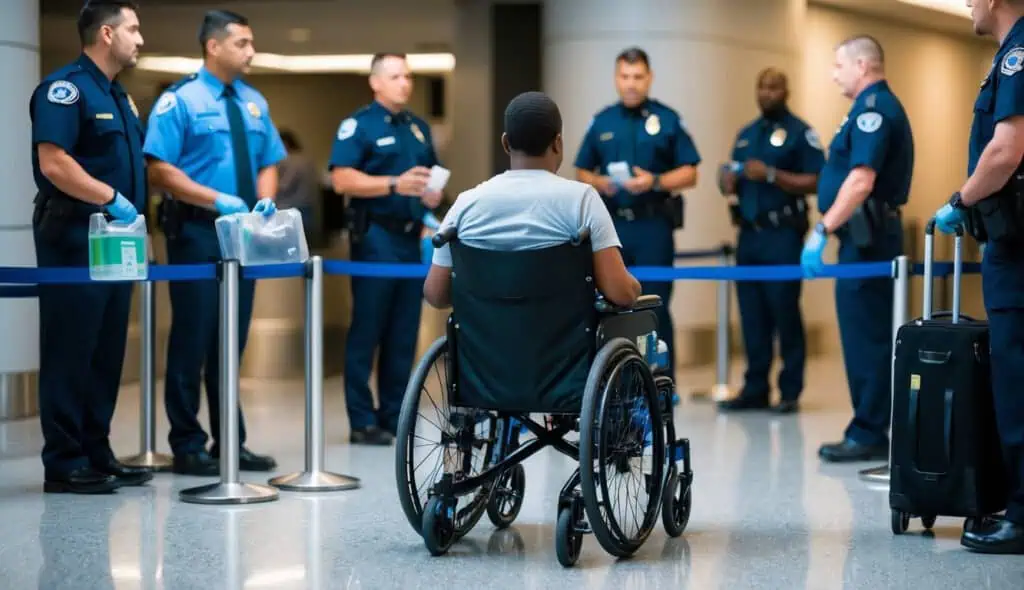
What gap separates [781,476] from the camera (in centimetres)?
532

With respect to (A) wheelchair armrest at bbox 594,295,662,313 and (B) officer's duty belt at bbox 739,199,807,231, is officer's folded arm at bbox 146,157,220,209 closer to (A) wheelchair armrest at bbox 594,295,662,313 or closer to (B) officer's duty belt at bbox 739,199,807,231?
(A) wheelchair armrest at bbox 594,295,662,313

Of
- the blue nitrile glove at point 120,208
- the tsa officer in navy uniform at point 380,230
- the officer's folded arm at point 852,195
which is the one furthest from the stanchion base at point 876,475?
the blue nitrile glove at point 120,208

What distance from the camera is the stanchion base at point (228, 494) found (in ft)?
15.4

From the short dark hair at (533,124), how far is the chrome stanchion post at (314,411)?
4.19 ft

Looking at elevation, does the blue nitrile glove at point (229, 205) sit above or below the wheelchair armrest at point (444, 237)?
above

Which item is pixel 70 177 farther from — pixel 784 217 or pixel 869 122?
pixel 784 217

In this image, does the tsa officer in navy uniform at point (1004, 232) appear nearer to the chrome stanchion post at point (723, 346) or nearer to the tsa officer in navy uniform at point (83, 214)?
the tsa officer in navy uniform at point (83, 214)

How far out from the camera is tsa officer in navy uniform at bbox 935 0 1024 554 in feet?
12.8

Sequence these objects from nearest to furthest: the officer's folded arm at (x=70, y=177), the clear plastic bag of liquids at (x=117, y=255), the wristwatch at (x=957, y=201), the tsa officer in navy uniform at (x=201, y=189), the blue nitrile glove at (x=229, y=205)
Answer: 1. the wristwatch at (x=957, y=201)
2. the clear plastic bag of liquids at (x=117, y=255)
3. the officer's folded arm at (x=70, y=177)
4. the blue nitrile glove at (x=229, y=205)
5. the tsa officer in navy uniform at (x=201, y=189)

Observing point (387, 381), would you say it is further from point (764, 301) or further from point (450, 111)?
point (450, 111)

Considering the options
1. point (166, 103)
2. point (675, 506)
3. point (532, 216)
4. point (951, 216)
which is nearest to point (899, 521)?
point (675, 506)

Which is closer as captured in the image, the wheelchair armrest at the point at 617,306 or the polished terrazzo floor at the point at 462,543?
the polished terrazzo floor at the point at 462,543

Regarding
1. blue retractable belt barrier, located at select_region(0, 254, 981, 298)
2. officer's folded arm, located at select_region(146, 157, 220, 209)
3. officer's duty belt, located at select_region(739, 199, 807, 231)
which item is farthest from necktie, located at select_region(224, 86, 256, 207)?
officer's duty belt, located at select_region(739, 199, 807, 231)

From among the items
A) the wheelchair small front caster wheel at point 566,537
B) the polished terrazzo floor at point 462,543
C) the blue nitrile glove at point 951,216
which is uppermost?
the blue nitrile glove at point 951,216
